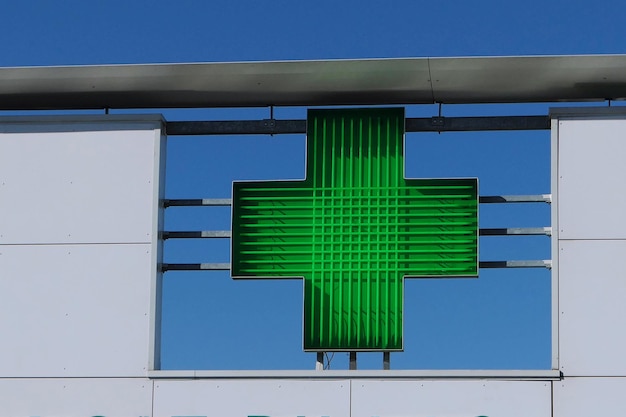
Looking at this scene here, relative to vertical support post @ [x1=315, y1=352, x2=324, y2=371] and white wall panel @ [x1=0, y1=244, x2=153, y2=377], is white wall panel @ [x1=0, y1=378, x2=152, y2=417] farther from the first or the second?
vertical support post @ [x1=315, y1=352, x2=324, y2=371]

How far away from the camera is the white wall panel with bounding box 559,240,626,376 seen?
495 inches

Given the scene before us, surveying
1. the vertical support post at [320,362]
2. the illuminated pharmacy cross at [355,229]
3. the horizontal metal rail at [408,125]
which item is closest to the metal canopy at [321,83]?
the horizontal metal rail at [408,125]

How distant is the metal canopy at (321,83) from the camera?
1276cm

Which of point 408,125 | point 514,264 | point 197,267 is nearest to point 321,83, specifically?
point 408,125

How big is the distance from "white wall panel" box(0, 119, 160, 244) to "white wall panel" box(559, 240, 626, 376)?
10.3ft

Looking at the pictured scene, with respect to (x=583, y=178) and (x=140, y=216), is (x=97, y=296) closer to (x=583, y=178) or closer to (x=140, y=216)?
(x=140, y=216)

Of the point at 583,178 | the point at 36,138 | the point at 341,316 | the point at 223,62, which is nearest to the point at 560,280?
the point at 583,178

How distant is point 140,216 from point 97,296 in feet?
2.23

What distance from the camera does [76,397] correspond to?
1291cm

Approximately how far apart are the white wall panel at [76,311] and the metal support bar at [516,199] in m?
2.57

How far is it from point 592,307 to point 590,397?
65 centimetres

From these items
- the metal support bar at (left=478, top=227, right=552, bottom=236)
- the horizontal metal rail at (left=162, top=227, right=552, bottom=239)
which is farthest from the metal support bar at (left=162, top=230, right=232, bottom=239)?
the metal support bar at (left=478, top=227, right=552, bottom=236)

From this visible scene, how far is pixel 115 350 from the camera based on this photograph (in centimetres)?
1298

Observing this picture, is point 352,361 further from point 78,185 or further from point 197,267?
point 78,185
